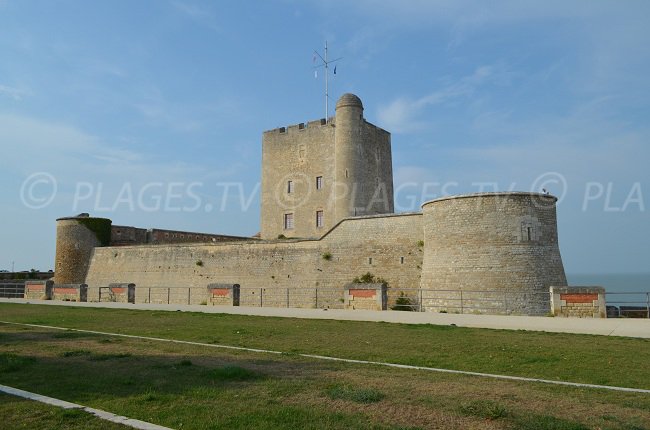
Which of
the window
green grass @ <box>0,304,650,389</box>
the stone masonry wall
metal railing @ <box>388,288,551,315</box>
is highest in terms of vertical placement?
the stone masonry wall

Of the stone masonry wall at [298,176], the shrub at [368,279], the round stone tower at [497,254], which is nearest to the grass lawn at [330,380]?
the round stone tower at [497,254]

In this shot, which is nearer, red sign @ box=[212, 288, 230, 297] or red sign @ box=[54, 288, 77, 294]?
red sign @ box=[212, 288, 230, 297]

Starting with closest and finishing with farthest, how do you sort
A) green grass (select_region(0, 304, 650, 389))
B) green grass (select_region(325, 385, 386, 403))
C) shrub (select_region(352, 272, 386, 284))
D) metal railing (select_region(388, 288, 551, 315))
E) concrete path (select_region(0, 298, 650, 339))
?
green grass (select_region(325, 385, 386, 403)) < green grass (select_region(0, 304, 650, 389)) < concrete path (select_region(0, 298, 650, 339)) < metal railing (select_region(388, 288, 551, 315)) < shrub (select_region(352, 272, 386, 284))

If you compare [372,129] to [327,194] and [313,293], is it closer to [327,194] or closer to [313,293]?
[327,194]

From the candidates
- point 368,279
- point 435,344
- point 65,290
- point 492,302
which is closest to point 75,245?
point 65,290

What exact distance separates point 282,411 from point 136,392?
2.02m

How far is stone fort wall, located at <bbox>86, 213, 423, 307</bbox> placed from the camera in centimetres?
2514

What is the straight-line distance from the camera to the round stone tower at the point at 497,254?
2112 centimetres

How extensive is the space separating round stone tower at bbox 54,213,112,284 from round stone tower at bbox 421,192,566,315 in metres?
26.5

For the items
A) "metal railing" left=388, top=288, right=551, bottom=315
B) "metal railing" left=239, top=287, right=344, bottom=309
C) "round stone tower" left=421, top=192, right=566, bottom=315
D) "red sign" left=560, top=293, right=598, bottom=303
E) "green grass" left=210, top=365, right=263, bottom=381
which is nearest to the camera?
"green grass" left=210, top=365, right=263, bottom=381

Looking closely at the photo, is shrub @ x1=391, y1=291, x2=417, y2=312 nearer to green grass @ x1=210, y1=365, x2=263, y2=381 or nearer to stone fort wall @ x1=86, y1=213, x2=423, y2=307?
stone fort wall @ x1=86, y1=213, x2=423, y2=307

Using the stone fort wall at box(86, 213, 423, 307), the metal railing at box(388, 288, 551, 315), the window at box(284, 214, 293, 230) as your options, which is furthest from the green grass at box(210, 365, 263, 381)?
the window at box(284, 214, 293, 230)

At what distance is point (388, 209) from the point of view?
124 ft

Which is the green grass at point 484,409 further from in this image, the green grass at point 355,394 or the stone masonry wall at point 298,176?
the stone masonry wall at point 298,176
